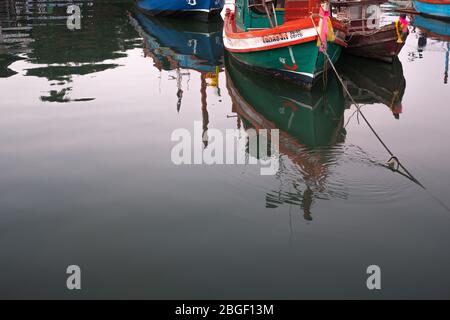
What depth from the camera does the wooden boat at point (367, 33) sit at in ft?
65.0

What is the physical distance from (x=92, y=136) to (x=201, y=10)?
82.6 ft

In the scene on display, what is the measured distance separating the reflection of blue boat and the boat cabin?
2601mm

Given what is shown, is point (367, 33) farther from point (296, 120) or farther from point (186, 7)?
point (186, 7)

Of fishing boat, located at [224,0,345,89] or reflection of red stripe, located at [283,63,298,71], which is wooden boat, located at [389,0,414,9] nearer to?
fishing boat, located at [224,0,345,89]

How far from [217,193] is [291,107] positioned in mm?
6320

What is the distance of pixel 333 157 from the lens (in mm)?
10469

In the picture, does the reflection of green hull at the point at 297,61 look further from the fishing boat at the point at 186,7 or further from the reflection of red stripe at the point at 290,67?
the fishing boat at the point at 186,7

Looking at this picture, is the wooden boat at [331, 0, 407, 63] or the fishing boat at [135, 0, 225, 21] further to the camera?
the fishing boat at [135, 0, 225, 21]

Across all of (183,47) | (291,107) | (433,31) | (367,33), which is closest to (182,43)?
(183,47)

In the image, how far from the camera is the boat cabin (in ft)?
55.2

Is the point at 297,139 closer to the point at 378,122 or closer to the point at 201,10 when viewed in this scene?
the point at 378,122

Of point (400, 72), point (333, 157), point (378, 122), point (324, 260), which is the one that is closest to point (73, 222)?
point (324, 260)

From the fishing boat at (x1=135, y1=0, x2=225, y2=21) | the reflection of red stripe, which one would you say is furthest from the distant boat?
the reflection of red stripe

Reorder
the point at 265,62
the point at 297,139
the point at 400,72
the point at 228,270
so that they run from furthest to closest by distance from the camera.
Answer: the point at 400,72 < the point at 265,62 < the point at 297,139 < the point at 228,270
